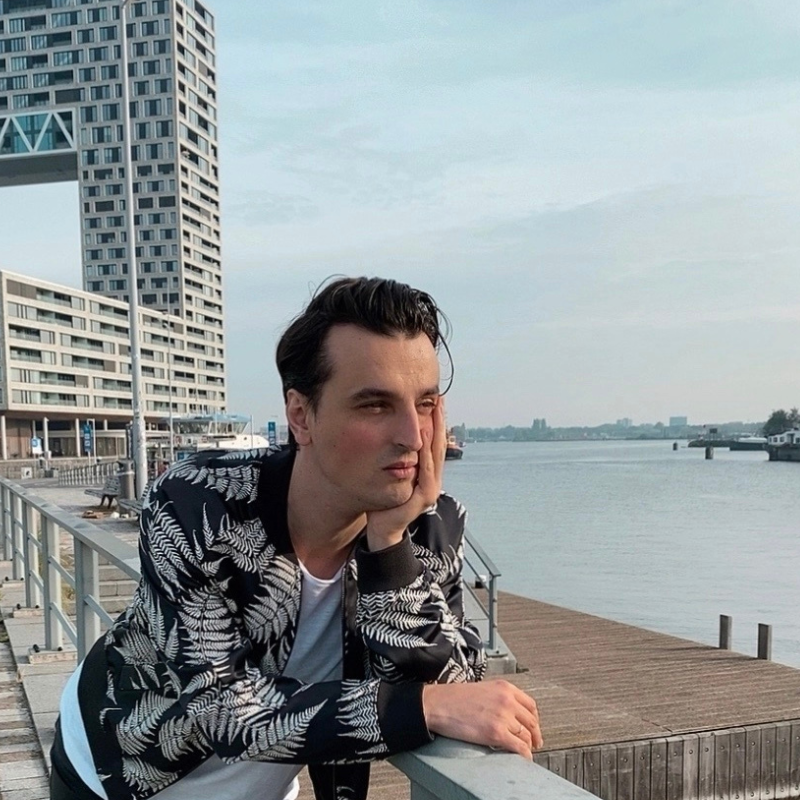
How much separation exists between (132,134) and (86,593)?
343 ft

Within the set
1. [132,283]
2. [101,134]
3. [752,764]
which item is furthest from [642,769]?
[101,134]

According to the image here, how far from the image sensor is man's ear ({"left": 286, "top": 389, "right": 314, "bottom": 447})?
57.6 inches

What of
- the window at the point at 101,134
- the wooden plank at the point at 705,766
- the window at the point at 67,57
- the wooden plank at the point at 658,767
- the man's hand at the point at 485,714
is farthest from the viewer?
the window at the point at 67,57

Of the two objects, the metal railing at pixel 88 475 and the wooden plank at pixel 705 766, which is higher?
the metal railing at pixel 88 475

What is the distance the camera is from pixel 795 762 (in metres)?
8.39

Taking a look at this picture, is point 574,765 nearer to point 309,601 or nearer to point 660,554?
point 309,601

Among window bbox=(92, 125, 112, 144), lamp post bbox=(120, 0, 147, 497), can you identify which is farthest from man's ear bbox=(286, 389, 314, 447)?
window bbox=(92, 125, 112, 144)

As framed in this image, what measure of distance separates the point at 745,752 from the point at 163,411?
295 ft

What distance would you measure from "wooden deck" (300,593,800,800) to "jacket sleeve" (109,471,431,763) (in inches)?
198

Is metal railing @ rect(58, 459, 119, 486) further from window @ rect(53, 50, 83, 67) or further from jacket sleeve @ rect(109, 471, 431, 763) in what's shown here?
window @ rect(53, 50, 83, 67)

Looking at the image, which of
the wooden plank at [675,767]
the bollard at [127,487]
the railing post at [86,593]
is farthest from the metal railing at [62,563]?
→ the bollard at [127,487]

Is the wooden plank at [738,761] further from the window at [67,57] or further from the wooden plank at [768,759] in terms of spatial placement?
the window at [67,57]

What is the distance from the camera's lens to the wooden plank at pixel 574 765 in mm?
7160

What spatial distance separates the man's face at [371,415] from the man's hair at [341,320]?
0.02 metres
